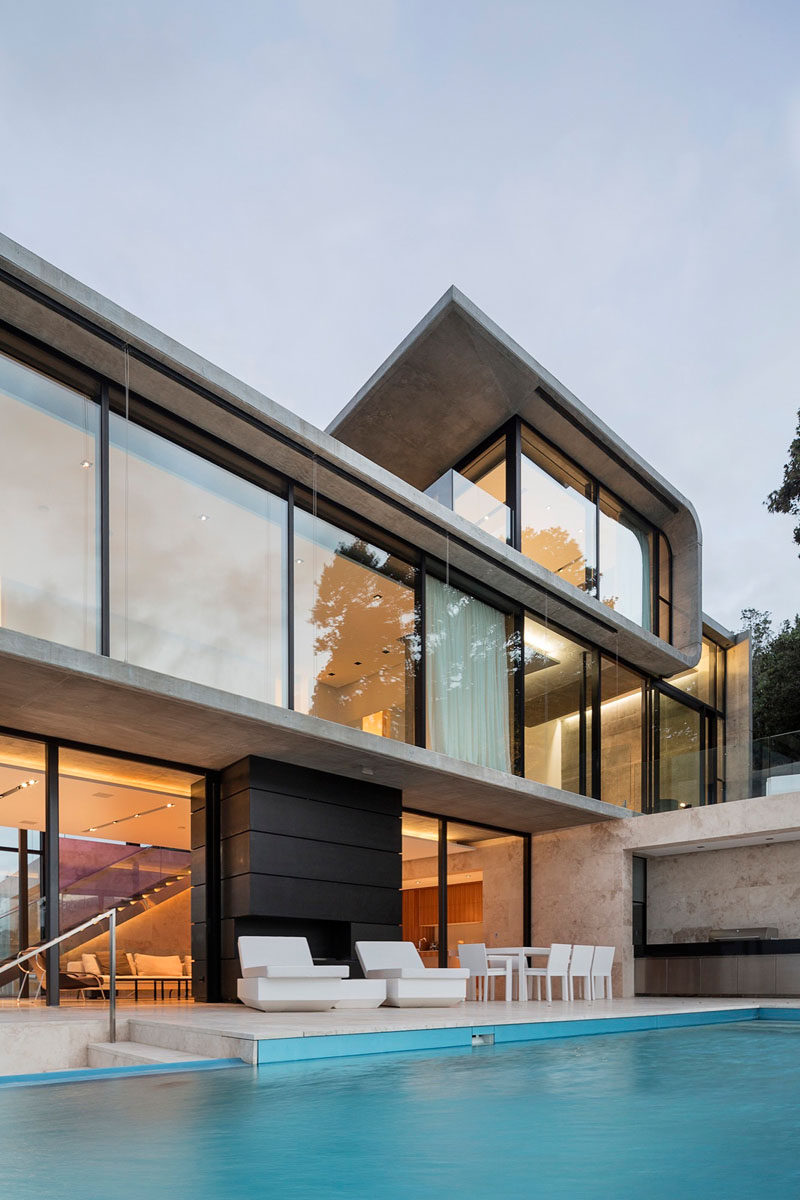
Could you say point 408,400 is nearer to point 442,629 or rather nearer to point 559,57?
point 442,629

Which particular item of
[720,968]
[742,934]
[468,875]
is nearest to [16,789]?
[468,875]

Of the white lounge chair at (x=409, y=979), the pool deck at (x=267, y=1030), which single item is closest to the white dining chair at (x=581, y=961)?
the white lounge chair at (x=409, y=979)

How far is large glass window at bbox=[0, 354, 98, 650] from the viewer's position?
9008mm

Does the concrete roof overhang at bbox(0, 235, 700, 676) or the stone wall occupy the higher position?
A: the concrete roof overhang at bbox(0, 235, 700, 676)

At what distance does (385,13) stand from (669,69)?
6211mm

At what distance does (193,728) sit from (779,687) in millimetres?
21422

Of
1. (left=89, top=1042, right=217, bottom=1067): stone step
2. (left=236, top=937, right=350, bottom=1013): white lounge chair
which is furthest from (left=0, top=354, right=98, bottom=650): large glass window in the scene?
(left=236, top=937, right=350, bottom=1013): white lounge chair

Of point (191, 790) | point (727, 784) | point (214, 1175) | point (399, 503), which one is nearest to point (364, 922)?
point (191, 790)

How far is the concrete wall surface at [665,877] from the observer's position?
15984mm

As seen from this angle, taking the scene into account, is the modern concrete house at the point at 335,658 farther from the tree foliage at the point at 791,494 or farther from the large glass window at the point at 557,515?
the tree foliage at the point at 791,494

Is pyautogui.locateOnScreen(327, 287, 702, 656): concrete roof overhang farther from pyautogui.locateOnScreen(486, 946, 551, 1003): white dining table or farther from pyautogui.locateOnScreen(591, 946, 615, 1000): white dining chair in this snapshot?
pyautogui.locateOnScreen(591, 946, 615, 1000): white dining chair

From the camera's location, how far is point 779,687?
28.3 meters

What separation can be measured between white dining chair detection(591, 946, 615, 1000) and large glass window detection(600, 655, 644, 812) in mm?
2549

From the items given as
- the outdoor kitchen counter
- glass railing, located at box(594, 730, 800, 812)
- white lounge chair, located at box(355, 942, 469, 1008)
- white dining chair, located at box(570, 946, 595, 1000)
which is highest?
glass railing, located at box(594, 730, 800, 812)
